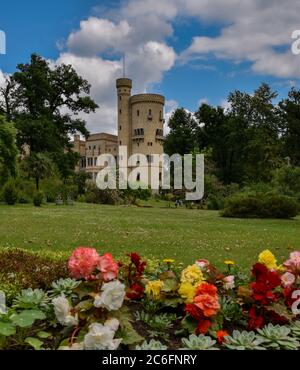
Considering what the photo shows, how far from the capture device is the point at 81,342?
7.84 ft

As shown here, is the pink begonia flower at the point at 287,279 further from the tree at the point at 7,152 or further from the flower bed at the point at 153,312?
the tree at the point at 7,152

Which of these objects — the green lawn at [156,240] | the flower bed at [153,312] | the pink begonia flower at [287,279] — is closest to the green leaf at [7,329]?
the flower bed at [153,312]

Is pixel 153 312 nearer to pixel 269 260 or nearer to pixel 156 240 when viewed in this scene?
pixel 269 260

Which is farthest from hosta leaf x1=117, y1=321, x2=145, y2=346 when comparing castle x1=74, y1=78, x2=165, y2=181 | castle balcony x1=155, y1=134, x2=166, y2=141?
castle balcony x1=155, y1=134, x2=166, y2=141

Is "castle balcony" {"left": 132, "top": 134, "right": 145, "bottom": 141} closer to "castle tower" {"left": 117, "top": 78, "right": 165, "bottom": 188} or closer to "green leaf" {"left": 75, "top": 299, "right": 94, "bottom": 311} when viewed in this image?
"castle tower" {"left": 117, "top": 78, "right": 165, "bottom": 188}

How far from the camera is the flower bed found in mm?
2504

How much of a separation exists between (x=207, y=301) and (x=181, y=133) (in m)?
48.6

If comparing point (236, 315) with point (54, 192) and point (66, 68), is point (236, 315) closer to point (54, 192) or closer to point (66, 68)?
point (54, 192)

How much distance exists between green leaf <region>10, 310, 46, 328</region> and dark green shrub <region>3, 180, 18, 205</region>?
21734 mm

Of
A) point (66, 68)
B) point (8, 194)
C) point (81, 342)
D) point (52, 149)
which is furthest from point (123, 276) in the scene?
point (66, 68)

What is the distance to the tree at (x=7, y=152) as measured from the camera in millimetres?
25977

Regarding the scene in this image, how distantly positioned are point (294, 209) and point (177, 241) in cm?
1047

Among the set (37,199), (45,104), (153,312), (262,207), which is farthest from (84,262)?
Result: (45,104)

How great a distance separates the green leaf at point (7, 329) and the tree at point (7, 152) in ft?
80.6
